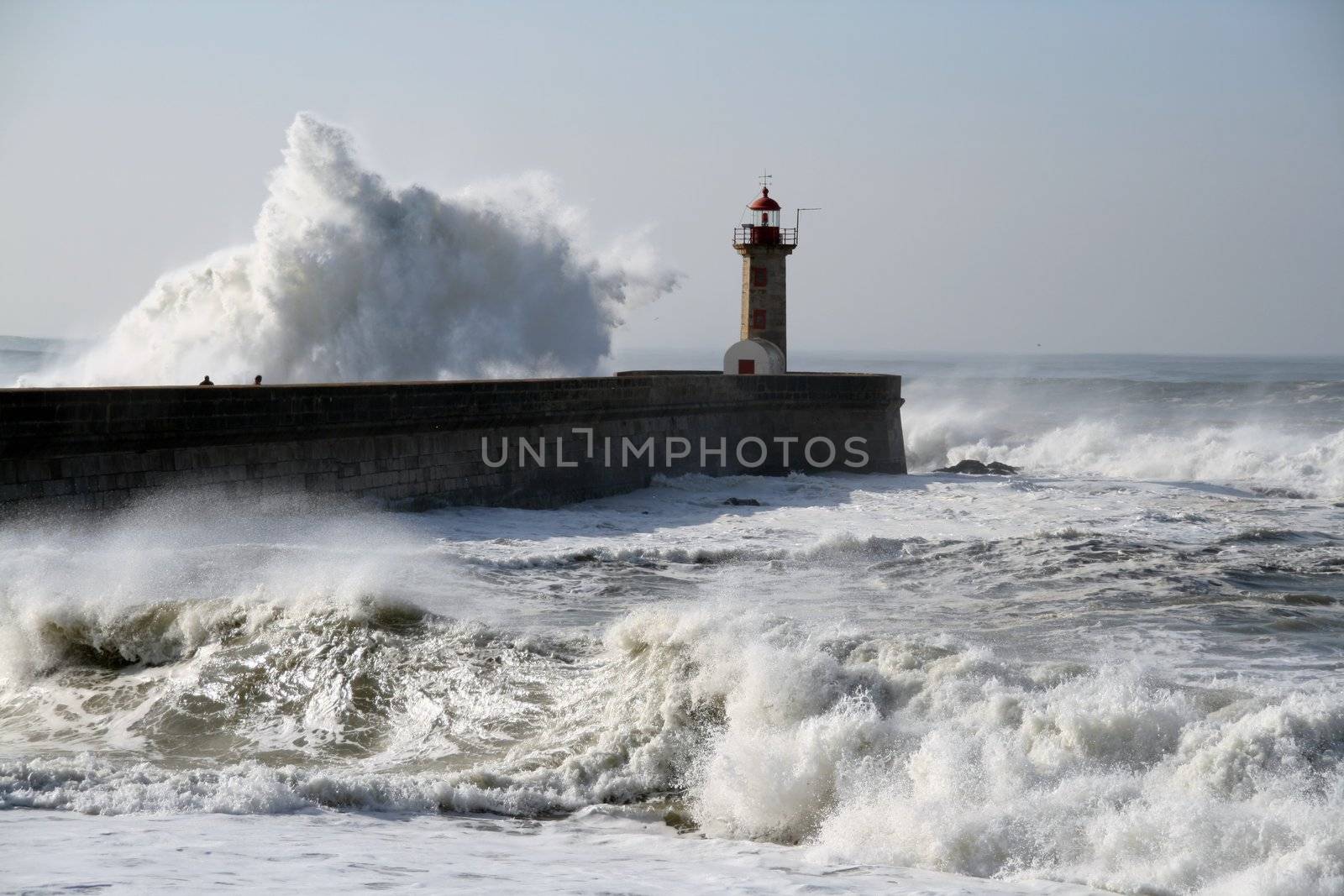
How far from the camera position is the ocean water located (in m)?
4.34

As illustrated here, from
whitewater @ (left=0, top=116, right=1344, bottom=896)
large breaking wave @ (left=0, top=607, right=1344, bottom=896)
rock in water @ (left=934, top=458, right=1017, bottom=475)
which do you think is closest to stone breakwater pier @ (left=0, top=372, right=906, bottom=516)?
whitewater @ (left=0, top=116, right=1344, bottom=896)

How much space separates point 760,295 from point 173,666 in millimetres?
13392

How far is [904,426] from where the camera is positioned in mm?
25484

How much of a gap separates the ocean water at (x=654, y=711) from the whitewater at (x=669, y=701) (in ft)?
0.06

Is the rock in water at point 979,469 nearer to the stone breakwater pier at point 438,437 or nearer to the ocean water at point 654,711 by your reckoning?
the stone breakwater pier at point 438,437

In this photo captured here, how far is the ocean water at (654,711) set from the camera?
434cm

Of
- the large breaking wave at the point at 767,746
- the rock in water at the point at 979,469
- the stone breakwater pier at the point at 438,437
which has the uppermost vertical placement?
the stone breakwater pier at the point at 438,437

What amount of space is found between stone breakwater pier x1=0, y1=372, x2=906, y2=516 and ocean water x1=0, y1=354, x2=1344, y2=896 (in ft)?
1.04

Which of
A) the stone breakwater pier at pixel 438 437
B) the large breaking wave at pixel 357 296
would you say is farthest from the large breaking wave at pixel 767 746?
the large breaking wave at pixel 357 296

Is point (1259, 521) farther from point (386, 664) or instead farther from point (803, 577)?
point (386, 664)

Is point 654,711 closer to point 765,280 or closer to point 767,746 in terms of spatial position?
point 767,746

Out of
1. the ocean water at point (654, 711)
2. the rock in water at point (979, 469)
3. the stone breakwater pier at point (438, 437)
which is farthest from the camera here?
the rock in water at point (979, 469)

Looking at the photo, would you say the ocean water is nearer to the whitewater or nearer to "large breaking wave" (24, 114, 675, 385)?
the whitewater

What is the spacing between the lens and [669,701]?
18.9ft
